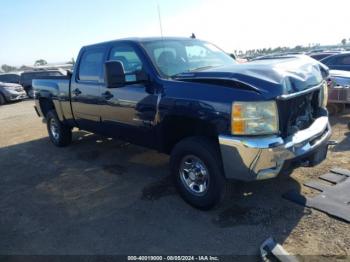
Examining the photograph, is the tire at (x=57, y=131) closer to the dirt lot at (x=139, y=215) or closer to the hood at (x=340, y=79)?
the dirt lot at (x=139, y=215)

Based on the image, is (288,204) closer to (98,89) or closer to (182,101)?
(182,101)

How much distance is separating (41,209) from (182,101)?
2147 mm

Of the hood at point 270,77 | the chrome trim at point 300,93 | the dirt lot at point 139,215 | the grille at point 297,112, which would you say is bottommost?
the dirt lot at point 139,215

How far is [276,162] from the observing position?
3.14 metres

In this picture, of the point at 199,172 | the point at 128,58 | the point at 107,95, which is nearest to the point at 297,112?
the point at 199,172

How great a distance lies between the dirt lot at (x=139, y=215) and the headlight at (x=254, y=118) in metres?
0.95

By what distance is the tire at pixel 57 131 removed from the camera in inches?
266

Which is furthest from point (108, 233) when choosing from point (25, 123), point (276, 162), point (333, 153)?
point (25, 123)

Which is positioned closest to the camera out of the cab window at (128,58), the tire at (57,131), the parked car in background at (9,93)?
the cab window at (128,58)

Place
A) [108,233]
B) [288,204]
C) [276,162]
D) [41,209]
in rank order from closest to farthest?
[276,162]
[108,233]
[288,204]
[41,209]

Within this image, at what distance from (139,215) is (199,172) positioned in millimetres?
809

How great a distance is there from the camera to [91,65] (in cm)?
533

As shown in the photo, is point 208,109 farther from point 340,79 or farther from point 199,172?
point 340,79

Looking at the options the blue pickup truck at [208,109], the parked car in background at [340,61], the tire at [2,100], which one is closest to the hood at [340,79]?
the parked car in background at [340,61]
